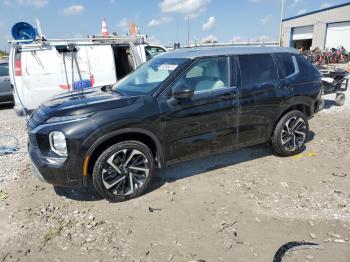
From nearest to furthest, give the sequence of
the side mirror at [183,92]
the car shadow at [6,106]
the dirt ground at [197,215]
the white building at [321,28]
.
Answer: the dirt ground at [197,215] → the side mirror at [183,92] → the car shadow at [6,106] → the white building at [321,28]

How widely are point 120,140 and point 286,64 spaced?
10.0 ft

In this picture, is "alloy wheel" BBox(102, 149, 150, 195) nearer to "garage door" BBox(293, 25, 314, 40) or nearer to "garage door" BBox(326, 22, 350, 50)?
"garage door" BBox(326, 22, 350, 50)

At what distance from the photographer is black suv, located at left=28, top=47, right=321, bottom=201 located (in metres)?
3.40

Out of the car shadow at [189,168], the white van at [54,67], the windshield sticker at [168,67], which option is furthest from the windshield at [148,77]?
the white van at [54,67]

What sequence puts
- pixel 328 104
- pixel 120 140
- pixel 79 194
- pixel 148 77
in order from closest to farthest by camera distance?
pixel 120 140 → pixel 79 194 → pixel 148 77 → pixel 328 104

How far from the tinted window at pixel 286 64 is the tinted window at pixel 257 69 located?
0.60 feet

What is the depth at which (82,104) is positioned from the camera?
356 centimetres

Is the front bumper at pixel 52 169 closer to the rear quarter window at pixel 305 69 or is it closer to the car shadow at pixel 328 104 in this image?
the rear quarter window at pixel 305 69

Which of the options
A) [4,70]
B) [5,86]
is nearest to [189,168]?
[5,86]

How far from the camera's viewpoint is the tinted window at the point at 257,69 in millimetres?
4416

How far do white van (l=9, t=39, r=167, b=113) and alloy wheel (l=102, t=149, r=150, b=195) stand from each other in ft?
Answer: 14.1

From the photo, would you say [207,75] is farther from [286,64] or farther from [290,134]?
[290,134]

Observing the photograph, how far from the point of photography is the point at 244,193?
13.0ft

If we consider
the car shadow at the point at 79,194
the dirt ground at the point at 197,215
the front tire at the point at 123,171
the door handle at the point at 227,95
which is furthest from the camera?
the door handle at the point at 227,95
